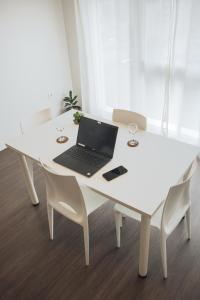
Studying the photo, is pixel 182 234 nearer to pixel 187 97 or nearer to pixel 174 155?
pixel 174 155

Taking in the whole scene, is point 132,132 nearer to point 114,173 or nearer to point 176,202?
point 114,173

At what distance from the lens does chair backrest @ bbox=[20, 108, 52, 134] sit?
256 centimetres

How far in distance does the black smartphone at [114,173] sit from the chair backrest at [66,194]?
0.71ft

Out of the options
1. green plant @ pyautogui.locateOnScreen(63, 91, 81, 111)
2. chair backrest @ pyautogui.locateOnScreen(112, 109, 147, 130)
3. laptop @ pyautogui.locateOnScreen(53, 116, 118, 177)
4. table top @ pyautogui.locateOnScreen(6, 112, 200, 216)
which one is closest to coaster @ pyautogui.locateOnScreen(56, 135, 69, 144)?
table top @ pyautogui.locateOnScreen(6, 112, 200, 216)

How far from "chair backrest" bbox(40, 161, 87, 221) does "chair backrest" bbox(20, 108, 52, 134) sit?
0.85 metres

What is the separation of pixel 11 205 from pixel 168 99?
209 cm

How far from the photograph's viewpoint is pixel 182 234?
2227 millimetres

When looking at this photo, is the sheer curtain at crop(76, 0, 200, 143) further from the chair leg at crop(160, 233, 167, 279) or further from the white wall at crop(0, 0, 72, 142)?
the chair leg at crop(160, 233, 167, 279)

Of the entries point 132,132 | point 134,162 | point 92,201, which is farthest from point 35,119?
point 134,162

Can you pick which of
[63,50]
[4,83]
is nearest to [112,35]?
[63,50]

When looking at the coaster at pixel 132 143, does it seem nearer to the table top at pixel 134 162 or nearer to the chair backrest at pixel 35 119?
the table top at pixel 134 162

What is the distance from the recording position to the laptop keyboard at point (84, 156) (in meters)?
1.93

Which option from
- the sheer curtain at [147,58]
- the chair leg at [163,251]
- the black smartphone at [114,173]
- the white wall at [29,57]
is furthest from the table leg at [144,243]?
the white wall at [29,57]

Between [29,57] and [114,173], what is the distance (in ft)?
7.76
